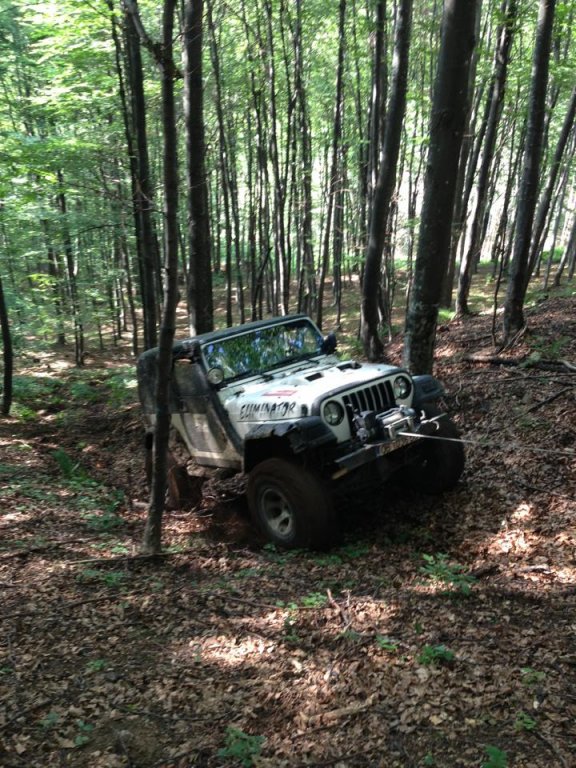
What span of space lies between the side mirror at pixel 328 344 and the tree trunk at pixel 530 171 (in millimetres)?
3968

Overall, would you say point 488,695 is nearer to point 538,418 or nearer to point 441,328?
point 538,418

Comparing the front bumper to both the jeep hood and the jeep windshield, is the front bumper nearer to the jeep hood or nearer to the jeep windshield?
the jeep hood

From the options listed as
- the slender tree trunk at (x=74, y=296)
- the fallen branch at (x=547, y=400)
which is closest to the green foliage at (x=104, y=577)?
the fallen branch at (x=547, y=400)

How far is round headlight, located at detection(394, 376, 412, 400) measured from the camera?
19.1ft

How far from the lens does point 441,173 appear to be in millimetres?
7035

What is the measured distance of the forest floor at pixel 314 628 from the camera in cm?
294

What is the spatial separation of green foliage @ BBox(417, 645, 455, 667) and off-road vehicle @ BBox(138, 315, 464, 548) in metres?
1.71

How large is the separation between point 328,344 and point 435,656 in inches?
162

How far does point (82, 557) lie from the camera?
5410mm

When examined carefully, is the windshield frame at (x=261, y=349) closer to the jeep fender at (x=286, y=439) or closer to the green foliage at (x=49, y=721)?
the jeep fender at (x=286, y=439)

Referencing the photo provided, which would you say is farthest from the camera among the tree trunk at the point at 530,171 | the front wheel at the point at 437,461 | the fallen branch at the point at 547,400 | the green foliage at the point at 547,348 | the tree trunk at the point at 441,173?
the tree trunk at the point at 530,171

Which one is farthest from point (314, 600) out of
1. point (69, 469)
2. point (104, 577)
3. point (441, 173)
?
point (69, 469)

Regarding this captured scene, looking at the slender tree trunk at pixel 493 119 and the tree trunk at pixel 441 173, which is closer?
the tree trunk at pixel 441 173

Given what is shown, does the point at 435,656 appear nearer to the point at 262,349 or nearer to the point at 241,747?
the point at 241,747
